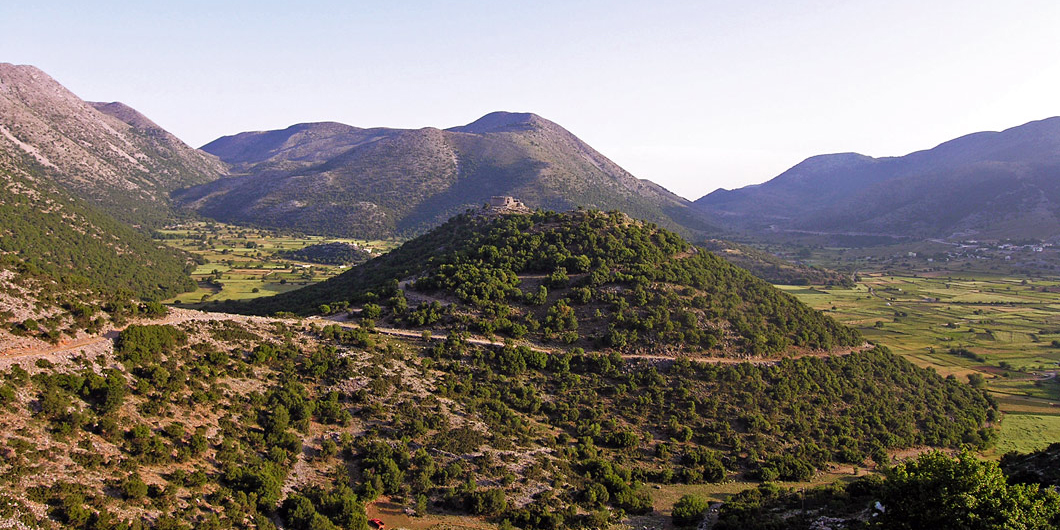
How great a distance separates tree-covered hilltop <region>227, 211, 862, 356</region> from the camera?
189ft

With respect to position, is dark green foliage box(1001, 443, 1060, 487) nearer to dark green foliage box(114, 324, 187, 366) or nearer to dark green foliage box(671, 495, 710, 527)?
dark green foliage box(671, 495, 710, 527)

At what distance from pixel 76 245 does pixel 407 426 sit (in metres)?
101

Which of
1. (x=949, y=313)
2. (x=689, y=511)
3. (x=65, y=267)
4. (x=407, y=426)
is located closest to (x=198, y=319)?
(x=407, y=426)

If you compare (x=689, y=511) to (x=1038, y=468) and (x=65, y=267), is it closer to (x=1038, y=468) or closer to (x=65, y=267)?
(x=1038, y=468)

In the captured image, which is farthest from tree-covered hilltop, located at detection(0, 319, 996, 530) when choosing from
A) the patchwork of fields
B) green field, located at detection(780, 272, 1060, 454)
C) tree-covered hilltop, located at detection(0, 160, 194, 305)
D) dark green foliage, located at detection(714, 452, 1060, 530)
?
tree-covered hilltop, located at detection(0, 160, 194, 305)

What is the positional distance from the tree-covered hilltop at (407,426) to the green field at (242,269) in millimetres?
65978

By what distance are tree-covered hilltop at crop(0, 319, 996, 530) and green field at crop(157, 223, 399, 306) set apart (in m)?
66.0

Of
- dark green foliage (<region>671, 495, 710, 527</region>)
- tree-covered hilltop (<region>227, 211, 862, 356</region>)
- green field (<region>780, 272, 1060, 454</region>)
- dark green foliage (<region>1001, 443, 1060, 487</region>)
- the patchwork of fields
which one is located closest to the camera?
dark green foliage (<region>1001, 443, 1060, 487</region>)

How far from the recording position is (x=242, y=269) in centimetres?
14438

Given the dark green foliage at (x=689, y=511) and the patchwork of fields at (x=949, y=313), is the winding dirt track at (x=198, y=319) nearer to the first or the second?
the dark green foliage at (x=689, y=511)

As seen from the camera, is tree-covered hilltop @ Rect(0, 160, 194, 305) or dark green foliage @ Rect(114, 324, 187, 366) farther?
tree-covered hilltop @ Rect(0, 160, 194, 305)

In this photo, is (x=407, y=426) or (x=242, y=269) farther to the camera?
(x=242, y=269)

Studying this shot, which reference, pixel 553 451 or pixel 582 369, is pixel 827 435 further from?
pixel 553 451

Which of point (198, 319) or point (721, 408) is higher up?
point (198, 319)
